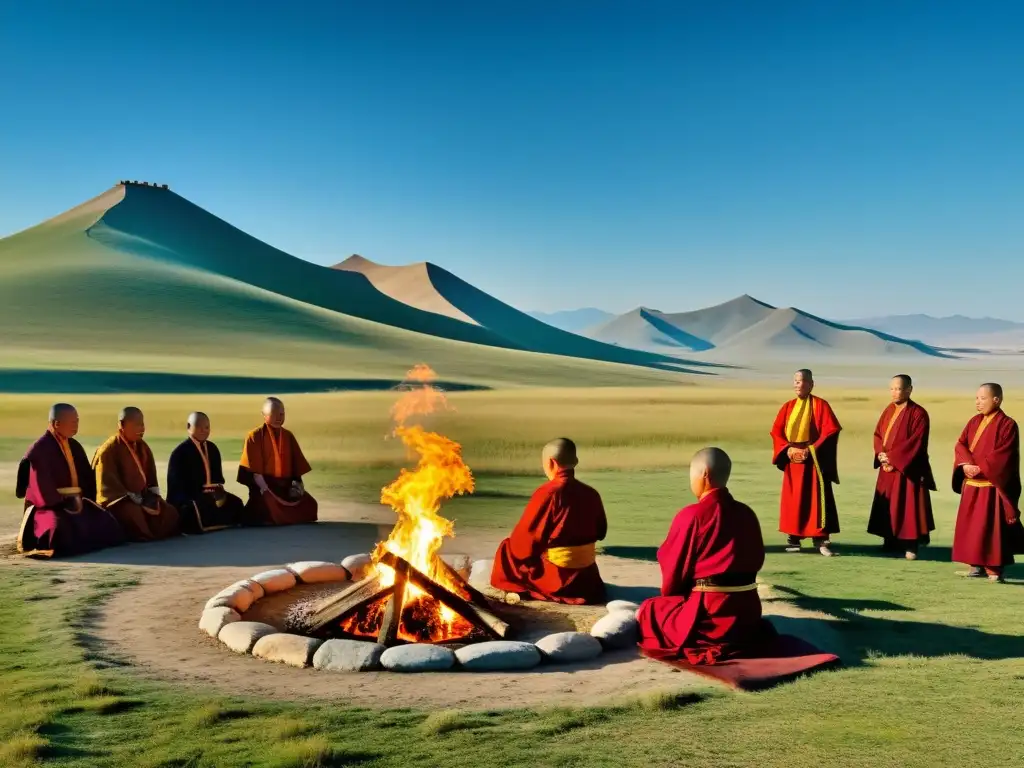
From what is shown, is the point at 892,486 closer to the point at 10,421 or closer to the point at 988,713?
the point at 988,713

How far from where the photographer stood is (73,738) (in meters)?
5.91

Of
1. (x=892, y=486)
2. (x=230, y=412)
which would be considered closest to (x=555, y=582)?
(x=892, y=486)

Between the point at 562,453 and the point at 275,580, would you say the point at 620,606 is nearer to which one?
the point at 562,453

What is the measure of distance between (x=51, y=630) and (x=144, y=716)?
270 cm

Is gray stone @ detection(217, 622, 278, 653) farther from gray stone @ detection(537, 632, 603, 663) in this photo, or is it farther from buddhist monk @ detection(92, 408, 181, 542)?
buddhist monk @ detection(92, 408, 181, 542)

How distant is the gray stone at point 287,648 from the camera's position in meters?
7.54

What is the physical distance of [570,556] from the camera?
9.43 m

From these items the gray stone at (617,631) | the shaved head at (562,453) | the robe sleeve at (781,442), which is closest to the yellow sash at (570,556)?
the shaved head at (562,453)

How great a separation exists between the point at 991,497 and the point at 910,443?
5.15ft

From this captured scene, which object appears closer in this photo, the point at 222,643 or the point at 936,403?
the point at 222,643

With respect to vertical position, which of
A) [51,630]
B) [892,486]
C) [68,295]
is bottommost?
[51,630]

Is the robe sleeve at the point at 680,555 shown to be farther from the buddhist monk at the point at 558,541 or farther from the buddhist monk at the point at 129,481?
the buddhist monk at the point at 129,481

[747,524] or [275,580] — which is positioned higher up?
[747,524]

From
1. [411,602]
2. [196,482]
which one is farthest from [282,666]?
[196,482]
